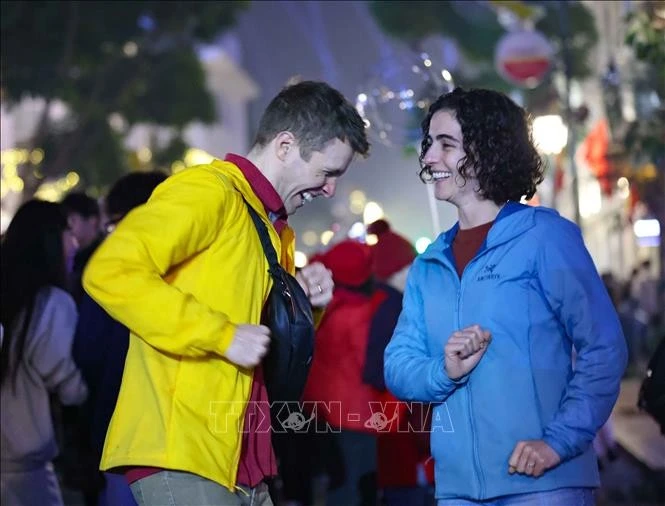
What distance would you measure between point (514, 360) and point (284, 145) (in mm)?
974

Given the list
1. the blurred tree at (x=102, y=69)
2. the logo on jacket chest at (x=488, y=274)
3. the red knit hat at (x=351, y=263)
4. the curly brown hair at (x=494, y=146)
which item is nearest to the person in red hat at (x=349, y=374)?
the red knit hat at (x=351, y=263)

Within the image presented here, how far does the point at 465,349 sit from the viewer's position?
4.13 m

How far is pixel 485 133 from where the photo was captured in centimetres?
459

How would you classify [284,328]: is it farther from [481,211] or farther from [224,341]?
[481,211]

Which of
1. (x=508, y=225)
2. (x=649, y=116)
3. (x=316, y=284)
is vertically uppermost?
(x=649, y=116)

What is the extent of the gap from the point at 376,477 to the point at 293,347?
4.05 meters

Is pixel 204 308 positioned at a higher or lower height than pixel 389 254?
lower

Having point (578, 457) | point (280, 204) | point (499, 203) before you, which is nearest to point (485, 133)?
point (499, 203)

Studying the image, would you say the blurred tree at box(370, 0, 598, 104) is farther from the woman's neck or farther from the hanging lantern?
the woman's neck

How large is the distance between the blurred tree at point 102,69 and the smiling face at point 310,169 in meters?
7.20

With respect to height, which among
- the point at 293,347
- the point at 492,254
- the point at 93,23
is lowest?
the point at 293,347

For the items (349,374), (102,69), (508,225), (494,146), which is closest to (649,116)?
(349,374)

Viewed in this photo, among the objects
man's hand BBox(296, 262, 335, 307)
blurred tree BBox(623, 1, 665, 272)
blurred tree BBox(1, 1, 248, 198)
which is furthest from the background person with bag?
blurred tree BBox(623, 1, 665, 272)

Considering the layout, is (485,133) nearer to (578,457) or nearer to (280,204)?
(280,204)
